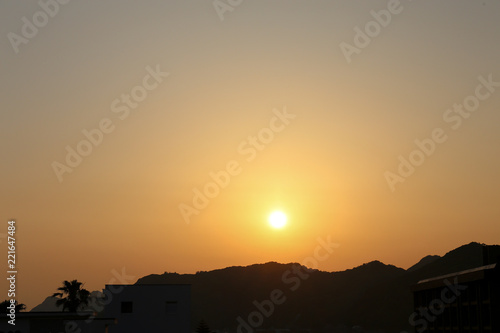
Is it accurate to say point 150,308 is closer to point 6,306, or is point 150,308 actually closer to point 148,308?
point 148,308

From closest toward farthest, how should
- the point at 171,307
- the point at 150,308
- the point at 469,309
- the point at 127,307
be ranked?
the point at 469,309
the point at 150,308
the point at 171,307
the point at 127,307

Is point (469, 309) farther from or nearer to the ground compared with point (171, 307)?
nearer to the ground

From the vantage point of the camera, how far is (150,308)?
84.1 metres

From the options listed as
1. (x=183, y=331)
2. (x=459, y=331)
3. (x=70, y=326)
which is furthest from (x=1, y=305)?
(x=459, y=331)

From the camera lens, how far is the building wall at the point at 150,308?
83.5 metres

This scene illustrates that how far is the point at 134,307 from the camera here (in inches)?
3322

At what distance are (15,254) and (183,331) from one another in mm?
34049

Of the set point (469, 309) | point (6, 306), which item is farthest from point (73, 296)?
point (469, 309)

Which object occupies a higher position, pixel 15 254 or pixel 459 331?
pixel 15 254

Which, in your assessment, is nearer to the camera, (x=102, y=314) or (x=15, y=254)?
(x=15, y=254)

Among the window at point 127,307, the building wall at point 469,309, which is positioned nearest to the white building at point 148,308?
the window at point 127,307

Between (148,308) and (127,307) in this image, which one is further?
(127,307)

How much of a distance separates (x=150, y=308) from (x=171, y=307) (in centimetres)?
239

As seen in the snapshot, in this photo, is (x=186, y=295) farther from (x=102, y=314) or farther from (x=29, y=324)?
(x=29, y=324)
